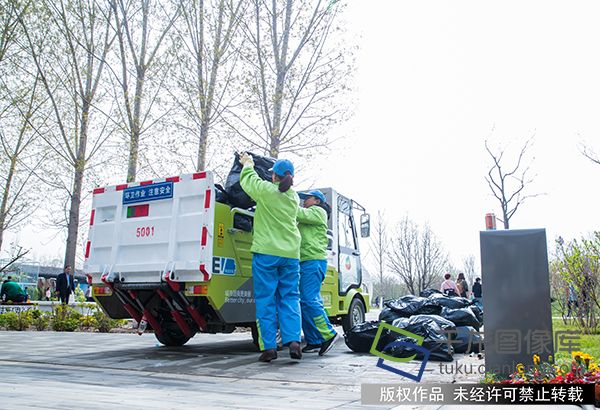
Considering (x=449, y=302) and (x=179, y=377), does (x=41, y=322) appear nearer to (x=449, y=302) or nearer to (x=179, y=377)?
(x=179, y=377)

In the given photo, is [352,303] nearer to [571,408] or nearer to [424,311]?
[424,311]

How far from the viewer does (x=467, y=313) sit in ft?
26.5

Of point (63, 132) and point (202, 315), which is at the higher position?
point (63, 132)

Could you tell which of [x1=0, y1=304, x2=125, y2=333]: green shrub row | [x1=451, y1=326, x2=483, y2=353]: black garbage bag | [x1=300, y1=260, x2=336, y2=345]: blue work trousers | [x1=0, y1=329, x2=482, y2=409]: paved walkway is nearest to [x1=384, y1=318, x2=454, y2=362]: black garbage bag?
[x1=0, y1=329, x2=482, y2=409]: paved walkway

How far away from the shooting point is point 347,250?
10.1 m

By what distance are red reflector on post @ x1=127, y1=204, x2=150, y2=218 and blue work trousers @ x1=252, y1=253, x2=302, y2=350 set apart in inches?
66.1

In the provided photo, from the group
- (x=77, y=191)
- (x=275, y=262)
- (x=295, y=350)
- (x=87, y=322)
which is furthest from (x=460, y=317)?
(x=77, y=191)

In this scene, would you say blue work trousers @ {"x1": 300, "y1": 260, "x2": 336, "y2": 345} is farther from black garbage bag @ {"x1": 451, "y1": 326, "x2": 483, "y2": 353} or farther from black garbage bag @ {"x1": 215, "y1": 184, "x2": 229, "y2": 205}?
black garbage bag @ {"x1": 451, "y1": 326, "x2": 483, "y2": 353}

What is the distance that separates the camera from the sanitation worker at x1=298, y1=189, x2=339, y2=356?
7.10 m

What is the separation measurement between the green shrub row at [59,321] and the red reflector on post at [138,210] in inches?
223

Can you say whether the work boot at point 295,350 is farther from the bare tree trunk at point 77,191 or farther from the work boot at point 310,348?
the bare tree trunk at point 77,191

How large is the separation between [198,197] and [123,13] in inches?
409

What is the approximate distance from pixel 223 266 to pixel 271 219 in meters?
0.86

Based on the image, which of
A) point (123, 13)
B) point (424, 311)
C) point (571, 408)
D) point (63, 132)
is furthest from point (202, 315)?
point (63, 132)
